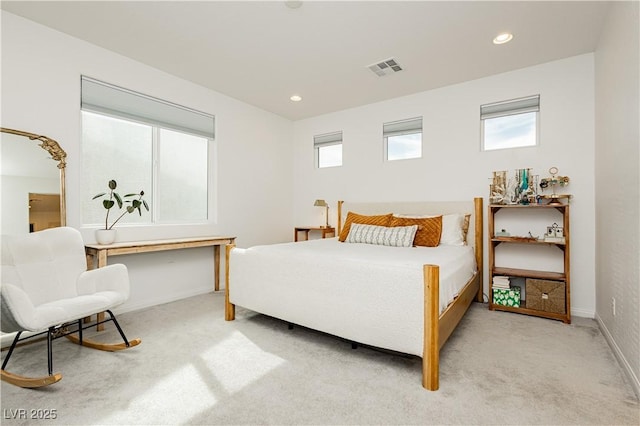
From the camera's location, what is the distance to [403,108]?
4.20 meters

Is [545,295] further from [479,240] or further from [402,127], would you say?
[402,127]

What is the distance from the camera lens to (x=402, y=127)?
13.9ft

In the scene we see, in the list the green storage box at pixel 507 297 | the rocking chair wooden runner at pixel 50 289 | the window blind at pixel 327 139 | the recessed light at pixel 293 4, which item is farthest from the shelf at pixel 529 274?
the rocking chair wooden runner at pixel 50 289

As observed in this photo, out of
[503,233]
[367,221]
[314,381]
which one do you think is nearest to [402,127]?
[367,221]

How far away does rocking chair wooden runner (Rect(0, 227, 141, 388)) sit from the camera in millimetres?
1754

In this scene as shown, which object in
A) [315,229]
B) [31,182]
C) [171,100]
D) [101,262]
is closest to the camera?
[31,182]

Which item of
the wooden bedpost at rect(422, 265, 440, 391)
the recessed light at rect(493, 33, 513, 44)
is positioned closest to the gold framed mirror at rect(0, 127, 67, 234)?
the wooden bedpost at rect(422, 265, 440, 391)

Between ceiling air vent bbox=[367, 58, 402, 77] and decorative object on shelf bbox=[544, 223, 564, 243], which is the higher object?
ceiling air vent bbox=[367, 58, 402, 77]

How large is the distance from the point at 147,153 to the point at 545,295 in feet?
14.8

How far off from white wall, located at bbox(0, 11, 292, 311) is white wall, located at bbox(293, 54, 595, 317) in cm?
62

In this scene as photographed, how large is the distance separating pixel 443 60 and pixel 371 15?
3.66 feet

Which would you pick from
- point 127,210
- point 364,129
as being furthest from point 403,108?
point 127,210

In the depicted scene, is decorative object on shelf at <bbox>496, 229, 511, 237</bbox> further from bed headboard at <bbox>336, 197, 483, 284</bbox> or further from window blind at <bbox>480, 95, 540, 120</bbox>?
window blind at <bbox>480, 95, 540, 120</bbox>

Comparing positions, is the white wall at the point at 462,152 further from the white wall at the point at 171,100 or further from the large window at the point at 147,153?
the large window at the point at 147,153
